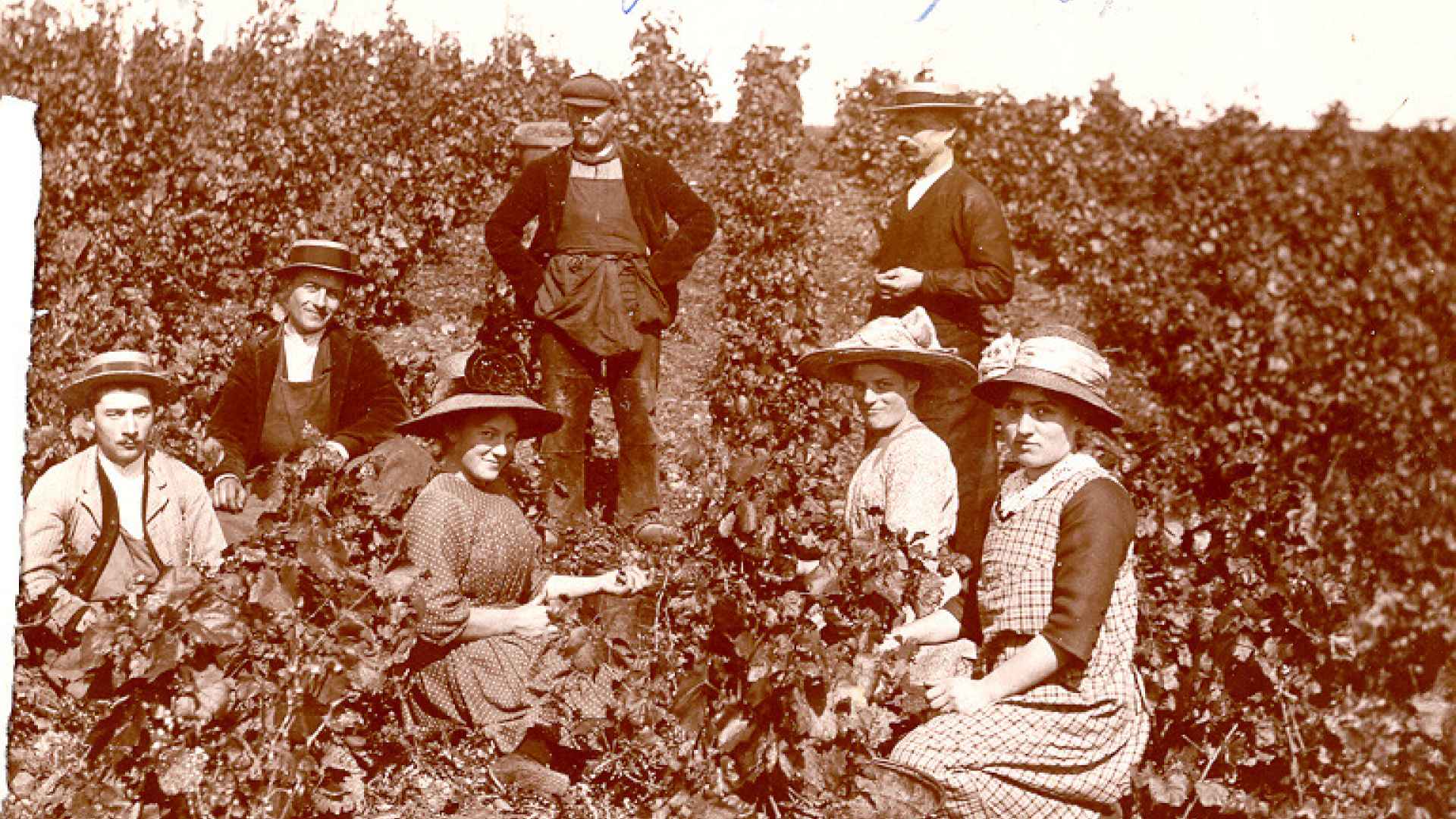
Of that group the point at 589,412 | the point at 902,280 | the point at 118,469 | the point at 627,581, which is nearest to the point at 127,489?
the point at 118,469

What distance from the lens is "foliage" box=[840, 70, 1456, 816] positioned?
13.4 ft

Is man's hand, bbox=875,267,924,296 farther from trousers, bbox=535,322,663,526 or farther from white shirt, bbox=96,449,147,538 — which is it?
white shirt, bbox=96,449,147,538

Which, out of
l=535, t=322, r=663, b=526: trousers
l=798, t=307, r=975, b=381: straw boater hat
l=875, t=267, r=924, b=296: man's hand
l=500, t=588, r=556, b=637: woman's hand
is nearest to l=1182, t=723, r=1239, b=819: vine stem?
l=798, t=307, r=975, b=381: straw boater hat

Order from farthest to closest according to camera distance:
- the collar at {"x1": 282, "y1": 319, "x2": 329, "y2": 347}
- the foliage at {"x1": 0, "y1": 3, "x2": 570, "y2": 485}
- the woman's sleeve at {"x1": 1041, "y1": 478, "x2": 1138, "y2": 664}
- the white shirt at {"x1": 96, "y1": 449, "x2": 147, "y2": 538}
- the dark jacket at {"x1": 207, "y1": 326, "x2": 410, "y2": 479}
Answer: the foliage at {"x1": 0, "y1": 3, "x2": 570, "y2": 485} → the collar at {"x1": 282, "y1": 319, "x2": 329, "y2": 347} → the dark jacket at {"x1": 207, "y1": 326, "x2": 410, "y2": 479} → the white shirt at {"x1": 96, "y1": 449, "x2": 147, "y2": 538} → the woman's sleeve at {"x1": 1041, "y1": 478, "x2": 1138, "y2": 664}

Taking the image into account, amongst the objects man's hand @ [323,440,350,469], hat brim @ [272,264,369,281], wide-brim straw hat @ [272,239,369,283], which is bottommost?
man's hand @ [323,440,350,469]

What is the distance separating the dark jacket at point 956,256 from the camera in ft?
17.8

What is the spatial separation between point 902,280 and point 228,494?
226cm

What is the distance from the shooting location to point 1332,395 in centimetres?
823

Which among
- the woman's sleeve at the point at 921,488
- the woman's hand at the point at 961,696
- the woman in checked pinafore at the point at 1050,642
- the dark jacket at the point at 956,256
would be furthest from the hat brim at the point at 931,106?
the woman's hand at the point at 961,696

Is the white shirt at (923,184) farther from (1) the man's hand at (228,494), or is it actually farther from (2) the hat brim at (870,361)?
(1) the man's hand at (228,494)

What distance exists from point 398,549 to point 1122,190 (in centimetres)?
1216

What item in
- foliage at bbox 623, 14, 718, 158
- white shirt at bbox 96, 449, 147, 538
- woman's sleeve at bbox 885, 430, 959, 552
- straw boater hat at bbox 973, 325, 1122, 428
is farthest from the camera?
foliage at bbox 623, 14, 718, 158

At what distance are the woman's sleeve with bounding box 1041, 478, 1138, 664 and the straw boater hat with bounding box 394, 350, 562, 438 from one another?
1579 millimetres

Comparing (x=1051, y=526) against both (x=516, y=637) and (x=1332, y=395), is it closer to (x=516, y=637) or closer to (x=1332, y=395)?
(x=516, y=637)
